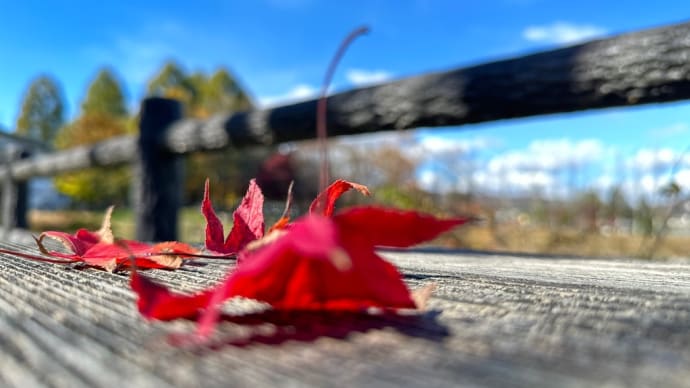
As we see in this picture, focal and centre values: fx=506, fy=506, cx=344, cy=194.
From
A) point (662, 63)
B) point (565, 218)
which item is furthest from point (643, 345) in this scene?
point (565, 218)

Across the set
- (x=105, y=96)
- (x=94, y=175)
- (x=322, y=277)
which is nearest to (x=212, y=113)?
(x=94, y=175)

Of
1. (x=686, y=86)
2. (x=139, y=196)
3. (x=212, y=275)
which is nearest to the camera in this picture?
(x=212, y=275)

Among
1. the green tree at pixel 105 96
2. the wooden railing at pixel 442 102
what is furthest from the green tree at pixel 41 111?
the wooden railing at pixel 442 102

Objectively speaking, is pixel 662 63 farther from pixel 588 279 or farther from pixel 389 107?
pixel 588 279

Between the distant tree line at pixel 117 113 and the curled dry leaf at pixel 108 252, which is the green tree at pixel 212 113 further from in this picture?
the curled dry leaf at pixel 108 252

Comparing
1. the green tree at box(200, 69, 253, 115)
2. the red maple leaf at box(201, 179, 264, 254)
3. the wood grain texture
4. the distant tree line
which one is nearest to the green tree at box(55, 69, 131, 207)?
the distant tree line

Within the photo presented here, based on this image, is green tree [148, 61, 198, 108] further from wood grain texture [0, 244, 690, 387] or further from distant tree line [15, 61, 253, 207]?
wood grain texture [0, 244, 690, 387]
